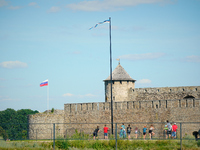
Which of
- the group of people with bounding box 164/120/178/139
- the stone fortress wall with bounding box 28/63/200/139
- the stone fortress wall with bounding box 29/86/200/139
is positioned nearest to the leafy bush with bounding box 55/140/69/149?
the group of people with bounding box 164/120/178/139

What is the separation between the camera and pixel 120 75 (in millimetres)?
45344

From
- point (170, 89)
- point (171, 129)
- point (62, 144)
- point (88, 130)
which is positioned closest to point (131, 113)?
point (88, 130)

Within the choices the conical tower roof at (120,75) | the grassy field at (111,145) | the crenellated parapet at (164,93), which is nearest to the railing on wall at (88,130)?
the crenellated parapet at (164,93)

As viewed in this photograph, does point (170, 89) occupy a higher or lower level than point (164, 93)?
higher

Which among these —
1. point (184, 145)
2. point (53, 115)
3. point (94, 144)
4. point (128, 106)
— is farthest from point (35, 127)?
point (184, 145)

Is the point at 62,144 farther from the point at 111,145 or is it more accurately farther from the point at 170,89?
the point at 170,89

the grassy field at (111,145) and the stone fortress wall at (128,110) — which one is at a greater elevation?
the stone fortress wall at (128,110)

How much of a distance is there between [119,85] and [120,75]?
1147 mm

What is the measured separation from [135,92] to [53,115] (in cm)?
923

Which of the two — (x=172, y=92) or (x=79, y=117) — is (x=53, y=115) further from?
(x=172, y=92)

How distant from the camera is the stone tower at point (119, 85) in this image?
44.9m

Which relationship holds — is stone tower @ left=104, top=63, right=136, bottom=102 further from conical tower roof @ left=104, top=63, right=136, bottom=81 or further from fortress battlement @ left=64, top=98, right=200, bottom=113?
fortress battlement @ left=64, top=98, right=200, bottom=113

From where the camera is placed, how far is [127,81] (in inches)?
1784

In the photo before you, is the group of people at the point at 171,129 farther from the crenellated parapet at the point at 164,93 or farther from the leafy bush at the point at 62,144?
the crenellated parapet at the point at 164,93
